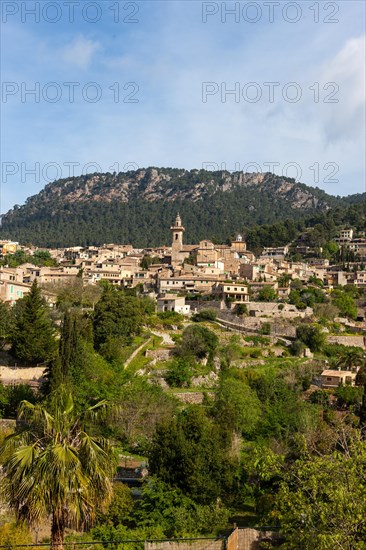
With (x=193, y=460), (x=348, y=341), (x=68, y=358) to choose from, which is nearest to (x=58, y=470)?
(x=193, y=460)

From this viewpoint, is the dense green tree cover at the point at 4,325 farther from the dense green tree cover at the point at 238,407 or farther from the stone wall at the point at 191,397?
the dense green tree cover at the point at 238,407

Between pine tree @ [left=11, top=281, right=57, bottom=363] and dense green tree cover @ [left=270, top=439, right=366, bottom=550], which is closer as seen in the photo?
dense green tree cover @ [left=270, top=439, right=366, bottom=550]

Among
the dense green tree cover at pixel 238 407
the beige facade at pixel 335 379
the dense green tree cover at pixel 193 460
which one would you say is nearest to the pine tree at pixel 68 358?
the dense green tree cover at pixel 238 407

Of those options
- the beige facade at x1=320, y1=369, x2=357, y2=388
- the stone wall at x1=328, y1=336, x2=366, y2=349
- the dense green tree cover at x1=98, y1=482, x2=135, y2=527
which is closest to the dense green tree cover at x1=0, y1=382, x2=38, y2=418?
the dense green tree cover at x1=98, y1=482, x2=135, y2=527

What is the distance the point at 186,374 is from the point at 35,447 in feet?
96.0

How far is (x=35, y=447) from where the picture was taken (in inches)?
369

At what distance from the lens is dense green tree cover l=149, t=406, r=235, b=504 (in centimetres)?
2139

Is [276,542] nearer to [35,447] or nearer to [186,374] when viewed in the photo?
[35,447]

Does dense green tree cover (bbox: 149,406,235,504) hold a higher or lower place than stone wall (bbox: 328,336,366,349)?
lower

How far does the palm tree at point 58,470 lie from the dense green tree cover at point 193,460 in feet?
40.3

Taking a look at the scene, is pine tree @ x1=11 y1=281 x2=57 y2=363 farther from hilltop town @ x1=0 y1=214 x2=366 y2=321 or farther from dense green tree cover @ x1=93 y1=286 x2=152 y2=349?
hilltop town @ x1=0 y1=214 x2=366 y2=321

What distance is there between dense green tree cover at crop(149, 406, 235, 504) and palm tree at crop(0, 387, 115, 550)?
12.3 meters

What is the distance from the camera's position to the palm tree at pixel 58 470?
28.8 ft

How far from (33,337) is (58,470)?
27.4 metres
